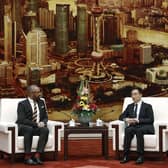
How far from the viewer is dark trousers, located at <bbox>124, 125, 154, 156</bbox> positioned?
8.12 meters

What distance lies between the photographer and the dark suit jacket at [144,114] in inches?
328

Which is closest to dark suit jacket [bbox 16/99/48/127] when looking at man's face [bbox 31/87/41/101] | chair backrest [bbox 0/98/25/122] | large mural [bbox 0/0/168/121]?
man's face [bbox 31/87/41/101]

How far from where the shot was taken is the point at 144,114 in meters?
8.45

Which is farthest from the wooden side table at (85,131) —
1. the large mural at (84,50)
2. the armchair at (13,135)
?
the large mural at (84,50)

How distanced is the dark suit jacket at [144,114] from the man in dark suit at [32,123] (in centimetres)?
127

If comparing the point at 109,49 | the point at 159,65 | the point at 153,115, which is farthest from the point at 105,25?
the point at 153,115

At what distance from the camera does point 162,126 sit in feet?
26.8

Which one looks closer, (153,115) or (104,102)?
(153,115)

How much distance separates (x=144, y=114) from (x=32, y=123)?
67.2 inches

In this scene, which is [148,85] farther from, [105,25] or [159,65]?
[105,25]

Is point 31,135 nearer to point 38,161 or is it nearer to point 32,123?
point 32,123

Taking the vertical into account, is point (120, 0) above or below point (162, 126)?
above

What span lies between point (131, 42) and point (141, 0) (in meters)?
0.88

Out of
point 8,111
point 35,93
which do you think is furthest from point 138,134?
point 8,111
